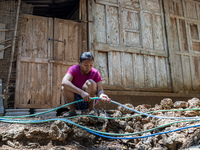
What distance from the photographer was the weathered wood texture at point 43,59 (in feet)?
19.3

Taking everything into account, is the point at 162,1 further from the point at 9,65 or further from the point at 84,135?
the point at 84,135

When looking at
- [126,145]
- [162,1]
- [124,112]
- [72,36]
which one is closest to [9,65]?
[72,36]

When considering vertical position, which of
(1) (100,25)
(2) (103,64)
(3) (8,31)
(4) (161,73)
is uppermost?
(1) (100,25)

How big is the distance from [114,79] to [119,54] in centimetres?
75

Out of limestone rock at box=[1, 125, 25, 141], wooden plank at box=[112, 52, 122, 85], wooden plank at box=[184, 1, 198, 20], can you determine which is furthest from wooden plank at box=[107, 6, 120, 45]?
limestone rock at box=[1, 125, 25, 141]

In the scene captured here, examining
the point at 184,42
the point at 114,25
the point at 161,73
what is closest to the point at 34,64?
the point at 114,25

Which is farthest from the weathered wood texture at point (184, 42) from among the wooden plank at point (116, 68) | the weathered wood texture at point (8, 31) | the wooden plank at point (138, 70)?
the weathered wood texture at point (8, 31)

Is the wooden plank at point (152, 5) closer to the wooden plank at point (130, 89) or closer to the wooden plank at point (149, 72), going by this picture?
the wooden plank at point (149, 72)

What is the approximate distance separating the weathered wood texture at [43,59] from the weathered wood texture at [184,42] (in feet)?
10.2

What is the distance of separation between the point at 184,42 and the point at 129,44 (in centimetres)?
211

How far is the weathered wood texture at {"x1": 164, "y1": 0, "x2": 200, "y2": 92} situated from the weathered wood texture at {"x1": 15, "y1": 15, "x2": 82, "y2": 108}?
3.10m

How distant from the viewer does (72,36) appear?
6.64m

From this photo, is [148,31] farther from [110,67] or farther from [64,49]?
[64,49]

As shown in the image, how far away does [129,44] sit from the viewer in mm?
6879
